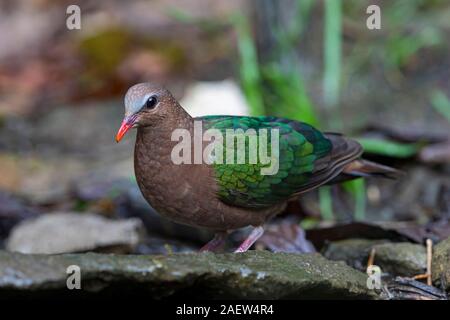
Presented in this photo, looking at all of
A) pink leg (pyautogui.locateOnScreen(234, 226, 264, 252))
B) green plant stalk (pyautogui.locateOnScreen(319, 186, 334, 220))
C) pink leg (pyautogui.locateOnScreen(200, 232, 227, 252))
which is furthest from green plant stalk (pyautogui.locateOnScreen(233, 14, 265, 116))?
pink leg (pyautogui.locateOnScreen(234, 226, 264, 252))

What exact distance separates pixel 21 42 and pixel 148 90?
22.8 ft

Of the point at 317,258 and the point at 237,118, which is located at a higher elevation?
the point at 237,118

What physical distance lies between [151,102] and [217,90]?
4457mm

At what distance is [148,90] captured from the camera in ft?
14.6

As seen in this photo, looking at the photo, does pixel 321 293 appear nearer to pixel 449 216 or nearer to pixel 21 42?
pixel 449 216

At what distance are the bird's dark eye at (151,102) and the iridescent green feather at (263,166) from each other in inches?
15.2

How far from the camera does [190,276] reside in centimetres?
358

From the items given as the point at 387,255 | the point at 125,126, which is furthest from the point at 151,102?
the point at 387,255

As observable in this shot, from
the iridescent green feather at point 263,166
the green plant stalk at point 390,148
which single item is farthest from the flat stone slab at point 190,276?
the green plant stalk at point 390,148

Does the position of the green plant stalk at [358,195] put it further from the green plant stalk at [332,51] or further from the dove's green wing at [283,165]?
the dove's green wing at [283,165]

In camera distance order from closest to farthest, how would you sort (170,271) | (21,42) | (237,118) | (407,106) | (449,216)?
(170,271)
(237,118)
(449,216)
(407,106)
(21,42)

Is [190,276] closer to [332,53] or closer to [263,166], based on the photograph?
[263,166]
